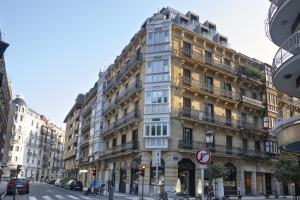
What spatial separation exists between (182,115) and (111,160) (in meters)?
13.6

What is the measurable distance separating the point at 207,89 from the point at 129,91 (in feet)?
29.0

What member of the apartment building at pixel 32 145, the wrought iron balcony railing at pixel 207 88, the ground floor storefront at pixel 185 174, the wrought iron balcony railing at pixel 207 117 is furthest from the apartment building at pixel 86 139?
the apartment building at pixel 32 145

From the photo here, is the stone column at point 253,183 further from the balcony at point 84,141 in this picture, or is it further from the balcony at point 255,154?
the balcony at point 84,141

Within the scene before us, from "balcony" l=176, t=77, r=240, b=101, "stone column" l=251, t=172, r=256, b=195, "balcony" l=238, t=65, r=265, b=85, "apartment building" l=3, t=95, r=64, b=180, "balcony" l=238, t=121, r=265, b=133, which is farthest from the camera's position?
"apartment building" l=3, t=95, r=64, b=180

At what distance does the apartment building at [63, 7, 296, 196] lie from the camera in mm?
31562

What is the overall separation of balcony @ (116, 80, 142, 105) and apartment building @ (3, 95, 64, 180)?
184 feet

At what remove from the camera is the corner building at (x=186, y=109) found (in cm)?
3156

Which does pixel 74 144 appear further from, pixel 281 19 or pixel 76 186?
pixel 281 19

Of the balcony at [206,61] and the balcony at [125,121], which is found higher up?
the balcony at [206,61]

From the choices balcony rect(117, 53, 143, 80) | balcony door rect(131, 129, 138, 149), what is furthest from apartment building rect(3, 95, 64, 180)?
balcony door rect(131, 129, 138, 149)

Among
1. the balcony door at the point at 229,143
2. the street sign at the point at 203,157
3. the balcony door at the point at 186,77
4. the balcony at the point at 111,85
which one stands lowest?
the street sign at the point at 203,157

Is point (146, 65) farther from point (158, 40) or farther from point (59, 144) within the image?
point (59, 144)

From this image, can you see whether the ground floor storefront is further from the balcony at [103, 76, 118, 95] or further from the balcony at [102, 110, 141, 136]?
the balcony at [103, 76, 118, 95]

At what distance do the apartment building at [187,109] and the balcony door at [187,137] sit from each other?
0.33 ft
